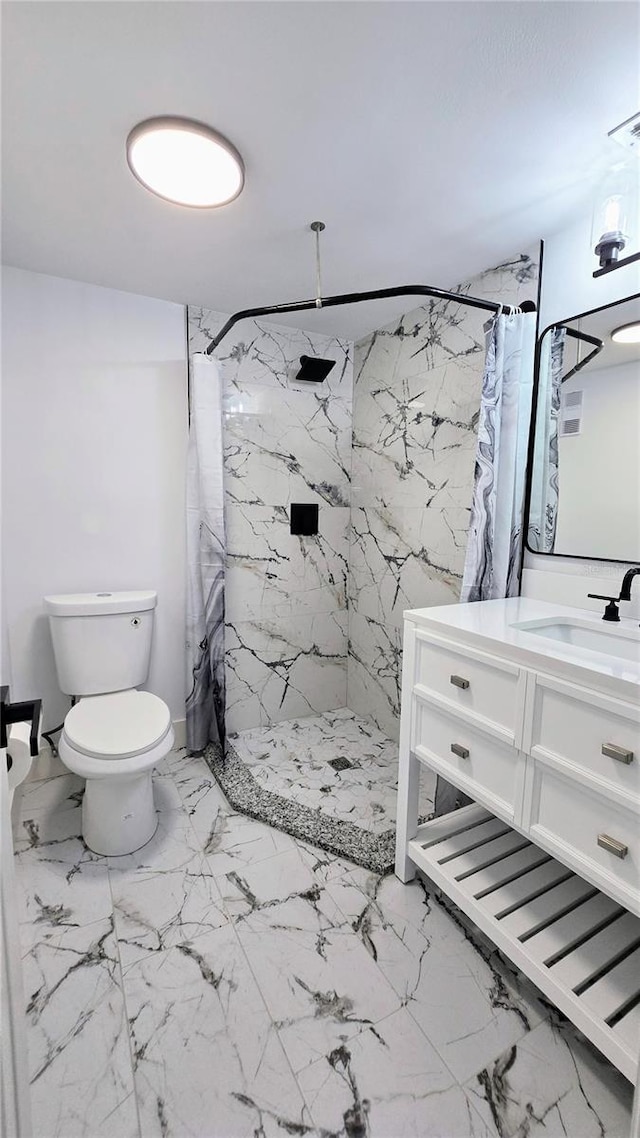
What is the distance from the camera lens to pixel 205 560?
231 cm

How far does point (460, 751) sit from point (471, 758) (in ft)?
0.11

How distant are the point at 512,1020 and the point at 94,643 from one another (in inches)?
74.0

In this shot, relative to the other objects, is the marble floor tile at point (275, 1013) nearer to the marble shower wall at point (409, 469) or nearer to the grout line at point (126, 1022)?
the grout line at point (126, 1022)

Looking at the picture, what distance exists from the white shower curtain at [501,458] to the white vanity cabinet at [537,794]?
16 cm

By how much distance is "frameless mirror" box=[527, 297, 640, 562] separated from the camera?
1433 mm

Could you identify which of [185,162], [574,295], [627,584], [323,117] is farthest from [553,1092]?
[185,162]

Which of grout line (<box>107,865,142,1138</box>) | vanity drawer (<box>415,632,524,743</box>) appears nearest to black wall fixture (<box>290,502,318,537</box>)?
vanity drawer (<box>415,632,524,743</box>)

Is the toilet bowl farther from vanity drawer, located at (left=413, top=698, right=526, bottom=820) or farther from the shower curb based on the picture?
vanity drawer, located at (left=413, top=698, right=526, bottom=820)

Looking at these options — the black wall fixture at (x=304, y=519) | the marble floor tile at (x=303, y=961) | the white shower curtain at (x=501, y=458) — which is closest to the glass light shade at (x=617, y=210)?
the white shower curtain at (x=501, y=458)

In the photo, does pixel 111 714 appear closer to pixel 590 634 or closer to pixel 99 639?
pixel 99 639

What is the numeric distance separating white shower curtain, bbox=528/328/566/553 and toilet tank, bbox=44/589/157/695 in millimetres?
1676

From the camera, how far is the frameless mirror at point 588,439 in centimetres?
143

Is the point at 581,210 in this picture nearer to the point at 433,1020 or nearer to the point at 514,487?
the point at 514,487

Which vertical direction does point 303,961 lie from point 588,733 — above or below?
below
